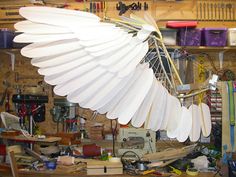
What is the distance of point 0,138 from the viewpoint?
3361 millimetres

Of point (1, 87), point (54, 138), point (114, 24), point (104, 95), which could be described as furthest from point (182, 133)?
point (1, 87)

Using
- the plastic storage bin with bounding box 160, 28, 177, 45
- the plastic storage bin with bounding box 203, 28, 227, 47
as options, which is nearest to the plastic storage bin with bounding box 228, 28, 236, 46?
the plastic storage bin with bounding box 203, 28, 227, 47

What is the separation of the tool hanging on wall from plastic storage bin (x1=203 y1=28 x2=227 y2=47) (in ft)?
1.19

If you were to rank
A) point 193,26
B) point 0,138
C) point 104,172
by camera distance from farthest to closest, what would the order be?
point 0,138, point 193,26, point 104,172

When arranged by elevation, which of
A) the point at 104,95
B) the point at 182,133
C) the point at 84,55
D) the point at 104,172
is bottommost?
the point at 104,172

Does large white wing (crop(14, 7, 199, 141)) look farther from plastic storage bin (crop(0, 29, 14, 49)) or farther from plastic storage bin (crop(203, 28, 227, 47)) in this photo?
plastic storage bin (crop(0, 29, 14, 49))

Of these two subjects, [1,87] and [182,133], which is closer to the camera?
[182,133]

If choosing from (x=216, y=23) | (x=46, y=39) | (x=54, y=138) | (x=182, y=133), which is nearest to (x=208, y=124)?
(x=182, y=133)

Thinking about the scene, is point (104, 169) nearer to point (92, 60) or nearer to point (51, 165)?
point (51, 165)

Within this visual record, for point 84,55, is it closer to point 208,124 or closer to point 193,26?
point 208,124

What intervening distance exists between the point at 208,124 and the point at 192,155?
2272 millimetres

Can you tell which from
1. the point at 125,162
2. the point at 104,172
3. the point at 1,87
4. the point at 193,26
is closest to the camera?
the point at 104,172

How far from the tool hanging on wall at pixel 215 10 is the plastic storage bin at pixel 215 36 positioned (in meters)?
0.36

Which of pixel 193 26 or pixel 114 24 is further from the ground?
pixel 193 26
